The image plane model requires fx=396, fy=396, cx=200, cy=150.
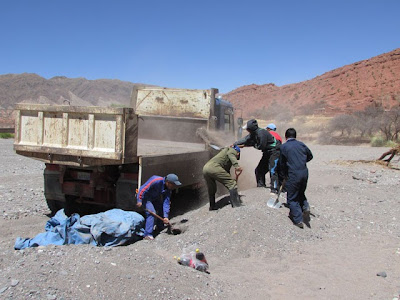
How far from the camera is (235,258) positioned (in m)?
5.01

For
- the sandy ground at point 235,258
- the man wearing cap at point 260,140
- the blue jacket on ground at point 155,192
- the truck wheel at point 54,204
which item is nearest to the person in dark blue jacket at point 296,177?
the sandy ground at point 235,258

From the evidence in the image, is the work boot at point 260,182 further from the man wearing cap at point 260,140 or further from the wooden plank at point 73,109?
the wooden plank at point 73,109

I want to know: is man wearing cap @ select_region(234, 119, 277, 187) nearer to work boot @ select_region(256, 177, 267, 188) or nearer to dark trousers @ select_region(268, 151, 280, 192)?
dark trousers @ select_region(268, 151, 280, 192)

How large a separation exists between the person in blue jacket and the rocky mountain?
141 ft

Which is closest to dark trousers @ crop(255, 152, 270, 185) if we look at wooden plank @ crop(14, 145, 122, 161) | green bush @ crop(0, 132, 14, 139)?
wooden plank @ crop(14, 145, 122, 161)

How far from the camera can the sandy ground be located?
12.0ft

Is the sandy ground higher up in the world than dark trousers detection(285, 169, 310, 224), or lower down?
lower down

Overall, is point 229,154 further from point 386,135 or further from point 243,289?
point 386,135

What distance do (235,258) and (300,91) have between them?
2529 inches

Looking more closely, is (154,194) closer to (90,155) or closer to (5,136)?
(90,155)

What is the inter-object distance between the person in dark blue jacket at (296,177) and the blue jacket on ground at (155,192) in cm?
188

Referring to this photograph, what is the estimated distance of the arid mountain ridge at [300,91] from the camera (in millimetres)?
49281

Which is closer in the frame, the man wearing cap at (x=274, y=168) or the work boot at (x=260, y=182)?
the man wearing cap at (x=274, y=168)

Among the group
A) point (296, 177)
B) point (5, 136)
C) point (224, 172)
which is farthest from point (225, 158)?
point (5, 136)
